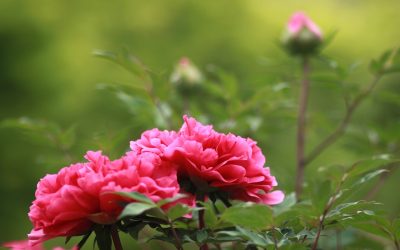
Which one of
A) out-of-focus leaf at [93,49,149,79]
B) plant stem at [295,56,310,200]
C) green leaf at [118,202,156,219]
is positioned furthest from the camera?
plant stem at [295,56,310,200]

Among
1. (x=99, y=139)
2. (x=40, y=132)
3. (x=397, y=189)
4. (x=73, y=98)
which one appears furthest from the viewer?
(x=73, y=98)

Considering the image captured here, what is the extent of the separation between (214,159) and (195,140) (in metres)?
0.03

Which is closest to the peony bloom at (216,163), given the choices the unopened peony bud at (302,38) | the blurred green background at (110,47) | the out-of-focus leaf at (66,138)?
the out-of-focus leaf at (66,138)

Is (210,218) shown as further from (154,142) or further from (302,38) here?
(302,38)

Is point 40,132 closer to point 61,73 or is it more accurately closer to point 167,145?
point 167,145

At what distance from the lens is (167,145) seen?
0.60 metres

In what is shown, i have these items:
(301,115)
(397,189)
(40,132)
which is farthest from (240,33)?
(40,132)

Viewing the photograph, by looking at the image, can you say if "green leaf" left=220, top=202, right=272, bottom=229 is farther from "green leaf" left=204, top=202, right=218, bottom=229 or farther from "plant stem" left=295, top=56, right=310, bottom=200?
"plant stem" left=295, top=56, right=310, bottom=200

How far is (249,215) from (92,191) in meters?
0.13

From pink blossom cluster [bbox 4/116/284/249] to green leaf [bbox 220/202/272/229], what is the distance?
0.15 ft

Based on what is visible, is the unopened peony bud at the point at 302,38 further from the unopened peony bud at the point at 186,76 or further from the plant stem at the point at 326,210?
the plant stem at the point at 326,210

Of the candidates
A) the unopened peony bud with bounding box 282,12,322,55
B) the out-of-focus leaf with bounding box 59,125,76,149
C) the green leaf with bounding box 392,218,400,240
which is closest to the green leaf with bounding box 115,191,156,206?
the green leaf with bounding box 392,218,400,240

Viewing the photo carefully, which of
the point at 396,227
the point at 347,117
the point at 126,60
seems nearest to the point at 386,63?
the point at 347,117

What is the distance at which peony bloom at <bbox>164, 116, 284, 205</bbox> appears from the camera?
57cm
